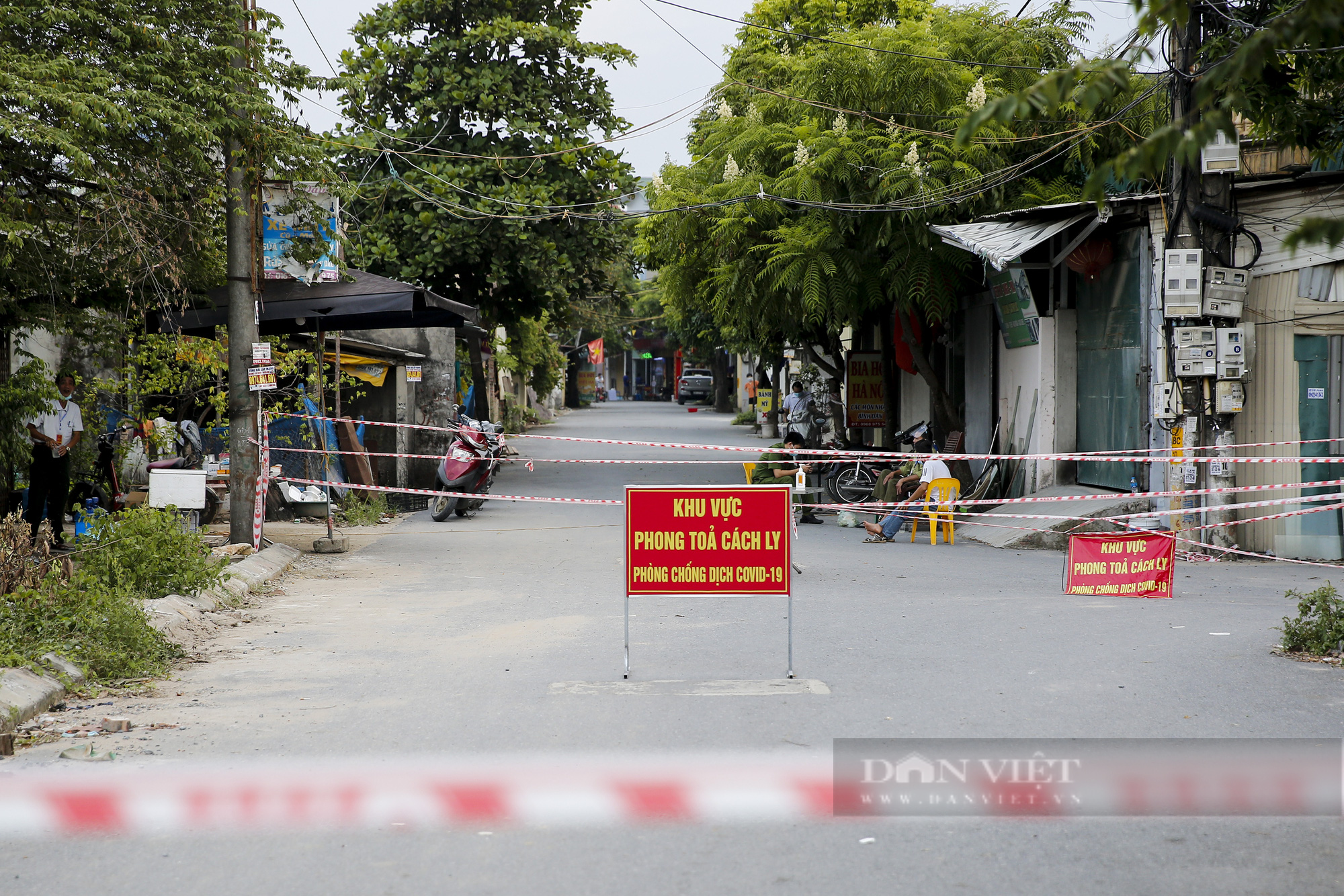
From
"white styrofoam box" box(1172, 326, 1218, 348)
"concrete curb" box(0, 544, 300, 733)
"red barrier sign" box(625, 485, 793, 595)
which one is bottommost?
"concrete curb" box(0, 544, 300, 733)

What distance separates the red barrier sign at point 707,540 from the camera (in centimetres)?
708

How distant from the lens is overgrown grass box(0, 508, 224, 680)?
693 cm

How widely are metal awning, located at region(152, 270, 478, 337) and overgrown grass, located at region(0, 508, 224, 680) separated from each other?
3.60 m

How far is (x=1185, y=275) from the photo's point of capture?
1211 centimetres

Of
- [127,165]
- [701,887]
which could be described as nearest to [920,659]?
[701,887]

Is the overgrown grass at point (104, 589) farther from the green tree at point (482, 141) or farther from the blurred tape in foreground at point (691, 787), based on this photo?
the green tree at point (482, 141)

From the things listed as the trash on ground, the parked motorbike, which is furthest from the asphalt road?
the parked motorbike

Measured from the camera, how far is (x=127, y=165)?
10.1m

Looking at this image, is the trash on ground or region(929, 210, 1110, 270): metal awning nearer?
the trash on ground

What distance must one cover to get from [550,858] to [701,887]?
1.83 ft

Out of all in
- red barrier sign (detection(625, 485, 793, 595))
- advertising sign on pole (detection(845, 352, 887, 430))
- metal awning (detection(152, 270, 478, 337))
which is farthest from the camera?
advertising sign on pole (detection(845, 352, 887, 430))

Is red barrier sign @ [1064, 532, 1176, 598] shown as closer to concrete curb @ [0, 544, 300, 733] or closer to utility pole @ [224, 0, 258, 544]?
concrete curb @ [0, 544, 300, 733]

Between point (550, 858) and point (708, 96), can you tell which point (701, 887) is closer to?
point (550, 858)

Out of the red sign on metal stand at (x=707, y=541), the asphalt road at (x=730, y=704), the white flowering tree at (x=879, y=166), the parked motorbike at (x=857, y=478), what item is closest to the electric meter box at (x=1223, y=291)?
the asphalt road at (x=730, y=704)
